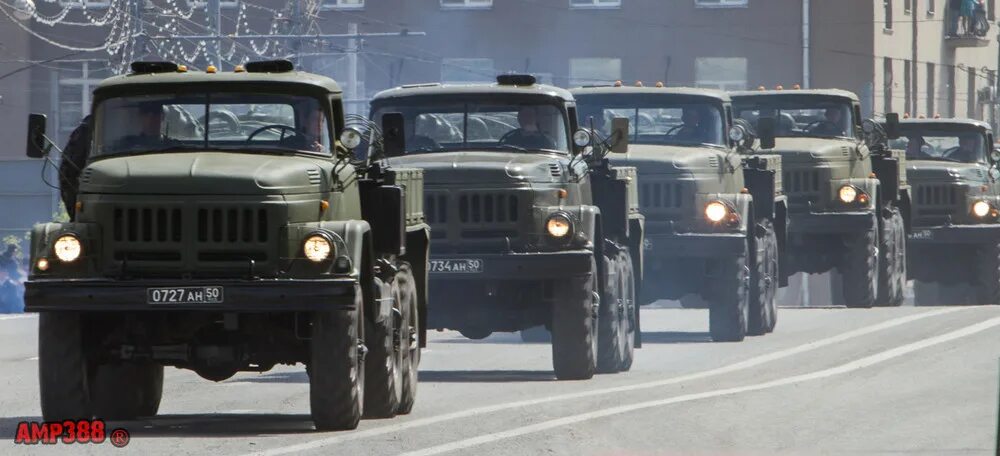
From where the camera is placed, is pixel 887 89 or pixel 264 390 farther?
pixel 887 89

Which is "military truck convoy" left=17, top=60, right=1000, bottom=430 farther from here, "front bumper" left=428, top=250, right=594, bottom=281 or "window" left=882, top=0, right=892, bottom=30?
"window" left=882, top=0, right=892, bottom=30

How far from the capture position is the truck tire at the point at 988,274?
104 ft

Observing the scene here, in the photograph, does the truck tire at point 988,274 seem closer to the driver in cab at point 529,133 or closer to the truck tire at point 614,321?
the truck tire at point 614,321

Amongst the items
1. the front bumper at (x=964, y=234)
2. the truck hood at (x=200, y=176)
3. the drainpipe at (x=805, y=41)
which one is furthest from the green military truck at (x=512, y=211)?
the drainpipe at (x=805, y=41)

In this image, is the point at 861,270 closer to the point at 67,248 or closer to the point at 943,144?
the point at 943,144

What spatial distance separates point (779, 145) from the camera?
27828 millimetres

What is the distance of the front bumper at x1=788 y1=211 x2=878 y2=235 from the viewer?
28141 mm

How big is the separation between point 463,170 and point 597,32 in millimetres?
55127

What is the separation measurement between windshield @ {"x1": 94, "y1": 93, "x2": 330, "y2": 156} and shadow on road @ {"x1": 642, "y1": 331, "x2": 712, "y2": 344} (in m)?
11.1

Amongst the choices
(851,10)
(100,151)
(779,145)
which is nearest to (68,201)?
(100,151)

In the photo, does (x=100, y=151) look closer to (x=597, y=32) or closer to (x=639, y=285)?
(x=639, y=285)

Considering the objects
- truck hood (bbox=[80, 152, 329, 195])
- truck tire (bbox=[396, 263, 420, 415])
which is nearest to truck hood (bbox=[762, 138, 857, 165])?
truck tire (bbox=[396, 263, 420, 415])

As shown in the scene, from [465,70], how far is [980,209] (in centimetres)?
4068

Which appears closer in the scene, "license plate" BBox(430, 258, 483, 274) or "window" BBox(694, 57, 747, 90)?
"license plate" BBox(430, 258, 483, 274)
